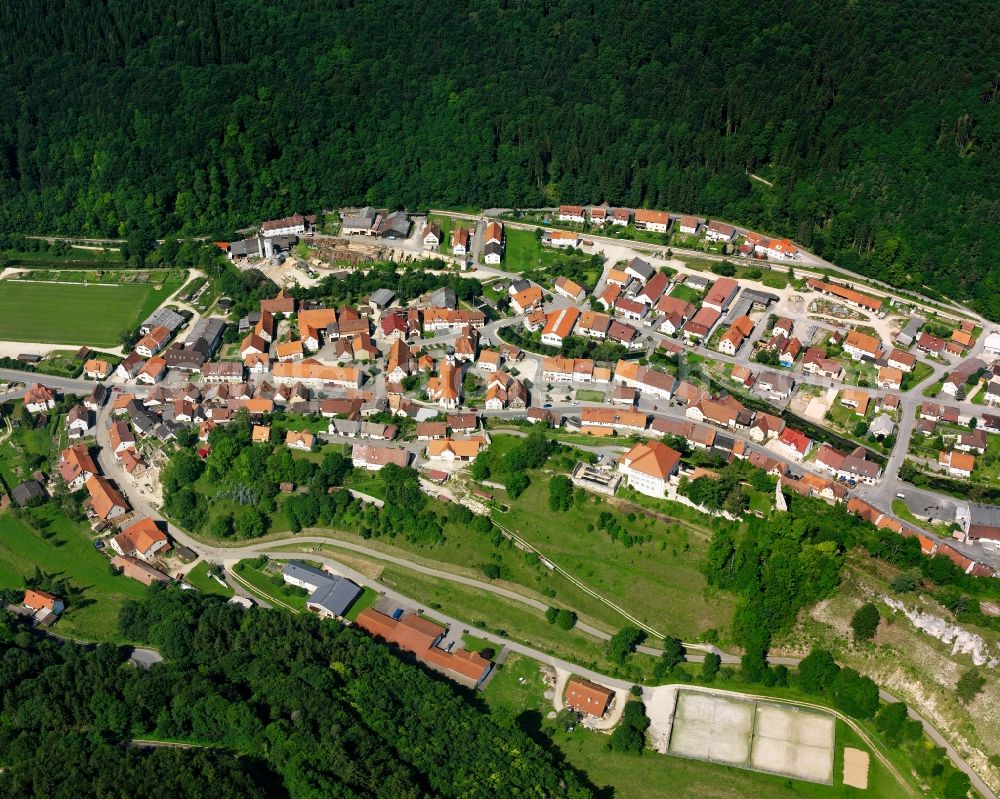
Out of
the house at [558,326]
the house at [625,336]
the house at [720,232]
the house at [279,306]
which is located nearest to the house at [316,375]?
the house at [279,306]

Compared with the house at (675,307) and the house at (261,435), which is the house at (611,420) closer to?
the house at (675,307)

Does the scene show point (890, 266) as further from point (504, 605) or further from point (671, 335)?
point (504, 605)

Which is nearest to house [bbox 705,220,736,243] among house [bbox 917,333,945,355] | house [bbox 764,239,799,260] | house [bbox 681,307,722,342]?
house [bbox 764,239,799,260]

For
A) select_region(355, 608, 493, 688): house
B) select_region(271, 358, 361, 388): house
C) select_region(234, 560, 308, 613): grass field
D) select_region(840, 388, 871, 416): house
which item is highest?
select_region(840, 388, 871, 416): house

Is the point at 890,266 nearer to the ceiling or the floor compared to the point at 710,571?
nearer to the ceiling

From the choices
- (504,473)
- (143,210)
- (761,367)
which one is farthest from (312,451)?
(143,210)

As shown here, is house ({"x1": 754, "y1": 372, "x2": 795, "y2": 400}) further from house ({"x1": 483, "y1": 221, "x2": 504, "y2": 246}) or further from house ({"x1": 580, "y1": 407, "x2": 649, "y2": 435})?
house ({"x1": 483, "y1": 221, "x2": 504, "y2": 246})
